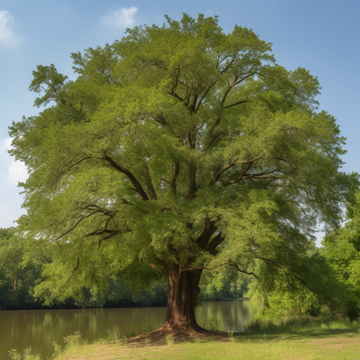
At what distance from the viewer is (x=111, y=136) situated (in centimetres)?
1231

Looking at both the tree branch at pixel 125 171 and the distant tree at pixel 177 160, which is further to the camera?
the tree branch at pixel 125 171

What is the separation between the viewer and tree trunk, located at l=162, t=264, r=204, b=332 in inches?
611

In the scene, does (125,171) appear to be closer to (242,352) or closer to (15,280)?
(242,352)

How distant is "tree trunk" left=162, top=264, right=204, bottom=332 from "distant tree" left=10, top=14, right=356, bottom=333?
0.19 feet

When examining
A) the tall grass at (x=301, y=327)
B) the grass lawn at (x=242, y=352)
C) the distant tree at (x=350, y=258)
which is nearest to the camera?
the grass lawn at (x=242, y=352)

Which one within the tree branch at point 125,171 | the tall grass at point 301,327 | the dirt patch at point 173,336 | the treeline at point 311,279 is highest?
the tree branch at point 125,171

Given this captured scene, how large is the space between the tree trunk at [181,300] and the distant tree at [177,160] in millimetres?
58

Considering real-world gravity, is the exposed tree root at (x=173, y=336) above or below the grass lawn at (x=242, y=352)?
below

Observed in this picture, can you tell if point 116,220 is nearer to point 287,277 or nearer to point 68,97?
point 68,97

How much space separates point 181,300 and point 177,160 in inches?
263

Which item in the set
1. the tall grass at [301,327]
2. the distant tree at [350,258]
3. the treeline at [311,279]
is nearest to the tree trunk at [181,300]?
the treeline at [311,279]

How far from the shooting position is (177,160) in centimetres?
1445

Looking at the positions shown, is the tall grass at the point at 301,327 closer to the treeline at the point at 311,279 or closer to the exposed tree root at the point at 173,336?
the treeline at the point at 311,279

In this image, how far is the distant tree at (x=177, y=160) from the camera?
40.1 ft
